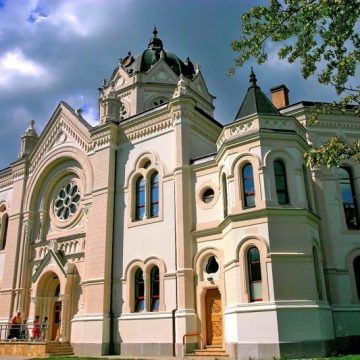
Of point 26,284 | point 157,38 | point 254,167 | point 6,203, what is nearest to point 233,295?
point 254,167

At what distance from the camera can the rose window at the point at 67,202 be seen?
26.8 meters

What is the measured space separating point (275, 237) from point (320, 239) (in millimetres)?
4478

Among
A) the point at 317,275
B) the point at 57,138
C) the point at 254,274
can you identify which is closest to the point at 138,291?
the point at 254,274

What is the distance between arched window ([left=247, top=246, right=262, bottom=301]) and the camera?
16.8 metres

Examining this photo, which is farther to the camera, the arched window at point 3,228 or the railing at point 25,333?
the arched window at point 3,228

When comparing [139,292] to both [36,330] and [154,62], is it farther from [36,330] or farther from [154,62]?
[154,62]

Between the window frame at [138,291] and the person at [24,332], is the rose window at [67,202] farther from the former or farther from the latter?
the window frame at [138,291]

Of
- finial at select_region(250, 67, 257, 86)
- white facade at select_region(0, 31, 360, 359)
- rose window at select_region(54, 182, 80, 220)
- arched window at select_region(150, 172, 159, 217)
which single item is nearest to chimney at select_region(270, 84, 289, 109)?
white facade at select_region(0, 31, 360, 359)

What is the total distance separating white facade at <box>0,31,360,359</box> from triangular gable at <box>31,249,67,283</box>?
0.29 ft

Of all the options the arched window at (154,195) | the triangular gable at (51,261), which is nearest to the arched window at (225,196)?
the arched window at (154,195)

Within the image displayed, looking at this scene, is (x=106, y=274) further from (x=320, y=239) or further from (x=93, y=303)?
(x=320, y=239)

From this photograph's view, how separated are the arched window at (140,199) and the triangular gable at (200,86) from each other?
1143cm

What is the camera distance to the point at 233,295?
17.5 meters

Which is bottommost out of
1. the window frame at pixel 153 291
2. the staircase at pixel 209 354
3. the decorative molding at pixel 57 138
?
the staircase at pixel 209 354
